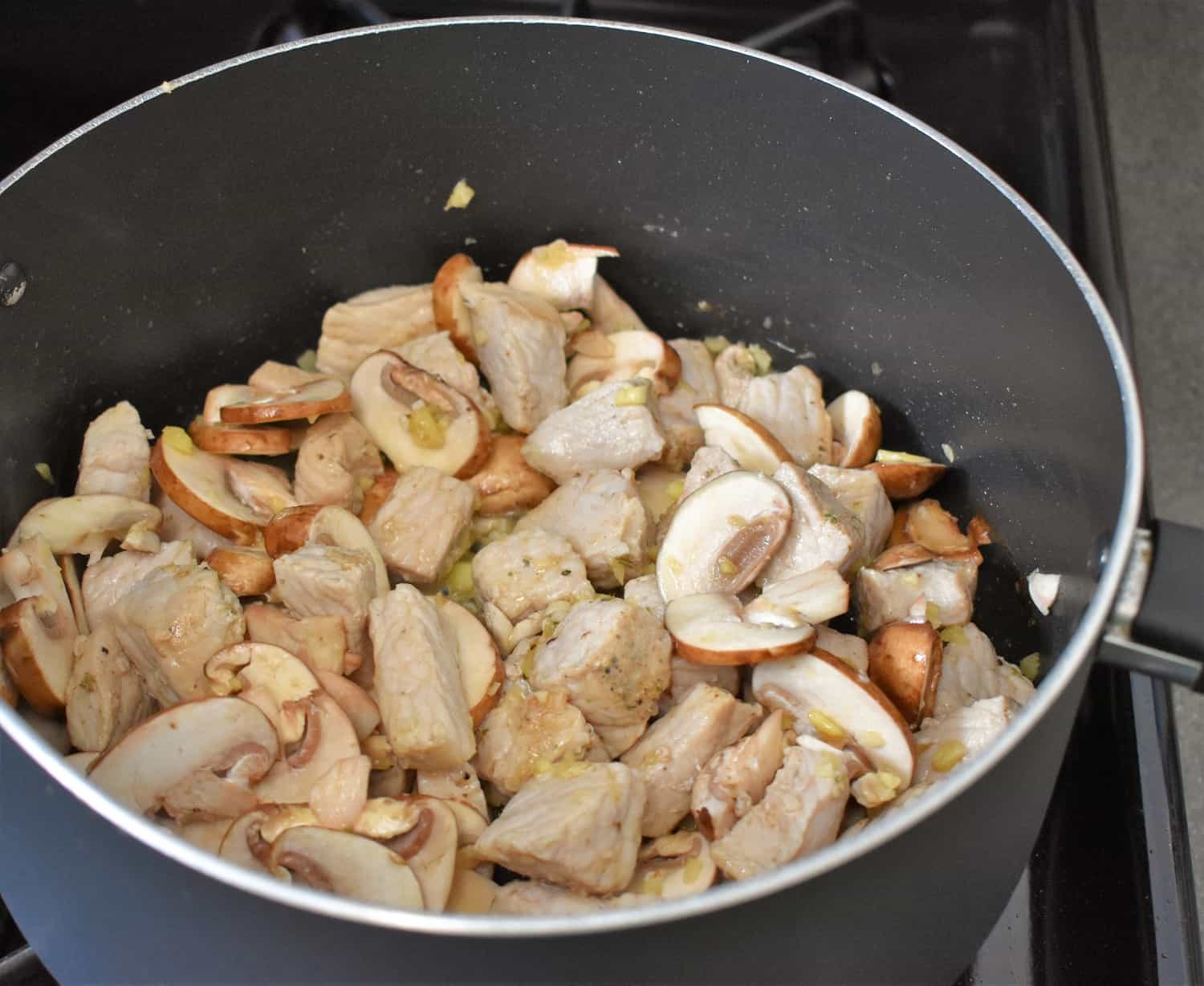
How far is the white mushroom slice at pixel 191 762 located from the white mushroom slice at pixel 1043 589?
0.94 m

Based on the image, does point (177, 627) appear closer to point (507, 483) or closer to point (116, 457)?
point (116, 457)

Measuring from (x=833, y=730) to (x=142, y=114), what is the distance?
116cm

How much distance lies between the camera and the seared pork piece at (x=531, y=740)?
133cm

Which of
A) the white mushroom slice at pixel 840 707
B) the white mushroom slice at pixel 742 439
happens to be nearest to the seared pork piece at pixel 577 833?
the white mushroom slice at pixel 840 707

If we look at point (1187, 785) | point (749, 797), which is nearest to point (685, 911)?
point (749, 797)

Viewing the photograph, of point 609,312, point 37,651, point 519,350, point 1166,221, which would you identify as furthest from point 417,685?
point 1166,221

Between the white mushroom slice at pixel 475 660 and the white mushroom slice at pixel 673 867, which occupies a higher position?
the white mushroom slice at pixel 475 660

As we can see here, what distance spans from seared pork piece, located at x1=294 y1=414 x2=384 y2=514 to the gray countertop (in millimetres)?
1516

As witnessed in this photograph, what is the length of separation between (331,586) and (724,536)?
502 mm

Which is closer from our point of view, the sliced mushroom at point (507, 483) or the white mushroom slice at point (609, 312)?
the sliced mushroom at point (507, 483)

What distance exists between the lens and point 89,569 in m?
1.50

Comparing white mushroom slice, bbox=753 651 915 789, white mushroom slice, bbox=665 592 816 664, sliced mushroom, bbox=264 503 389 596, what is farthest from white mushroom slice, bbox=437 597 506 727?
white mushroom slice, bbox=753 651 915 789

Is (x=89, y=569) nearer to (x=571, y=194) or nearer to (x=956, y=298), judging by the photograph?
(x=571, y=194)

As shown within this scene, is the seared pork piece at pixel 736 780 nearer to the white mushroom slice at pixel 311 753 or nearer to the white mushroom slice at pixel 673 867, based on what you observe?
the white mushroom slice at pixel 673 867
